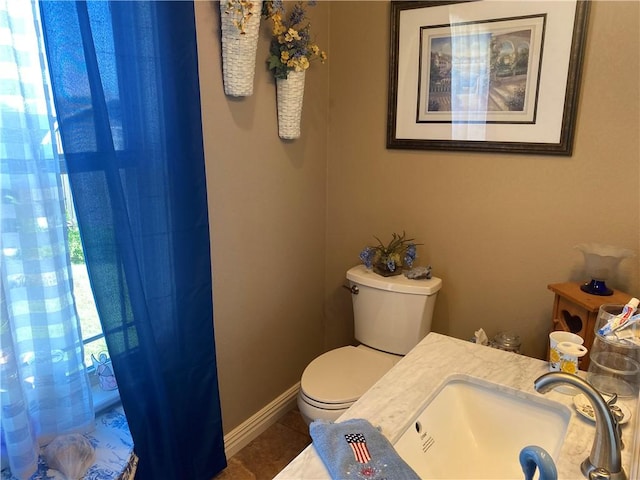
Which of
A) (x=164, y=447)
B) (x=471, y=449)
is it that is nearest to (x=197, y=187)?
(x=164, y=447)

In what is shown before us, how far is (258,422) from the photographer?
2115 millimetres

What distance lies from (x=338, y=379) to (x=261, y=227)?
0.69 m

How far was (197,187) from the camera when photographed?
60.3 inches

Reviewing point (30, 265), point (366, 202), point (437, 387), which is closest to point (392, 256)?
point (366, 202)

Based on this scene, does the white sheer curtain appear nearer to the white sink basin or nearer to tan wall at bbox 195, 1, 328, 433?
tan wall at bbox 195, 1, 328, 433

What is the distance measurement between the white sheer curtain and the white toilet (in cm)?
86

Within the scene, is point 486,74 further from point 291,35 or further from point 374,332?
point 374,332

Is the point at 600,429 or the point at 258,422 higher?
the point at 600,429

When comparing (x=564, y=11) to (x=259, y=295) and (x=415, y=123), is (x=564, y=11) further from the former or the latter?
(x=259, y=295)

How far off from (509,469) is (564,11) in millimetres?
1474

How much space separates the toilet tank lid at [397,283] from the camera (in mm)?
1885

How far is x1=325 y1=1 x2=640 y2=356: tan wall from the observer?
1.59 m

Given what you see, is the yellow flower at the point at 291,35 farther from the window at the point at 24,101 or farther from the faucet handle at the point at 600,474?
the faucet handle at the point at 600,474

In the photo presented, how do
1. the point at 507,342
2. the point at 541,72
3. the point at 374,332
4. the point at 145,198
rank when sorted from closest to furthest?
the point at 145,198 → the point at 541,72 → the point at 507,342 → the point at 374,332
